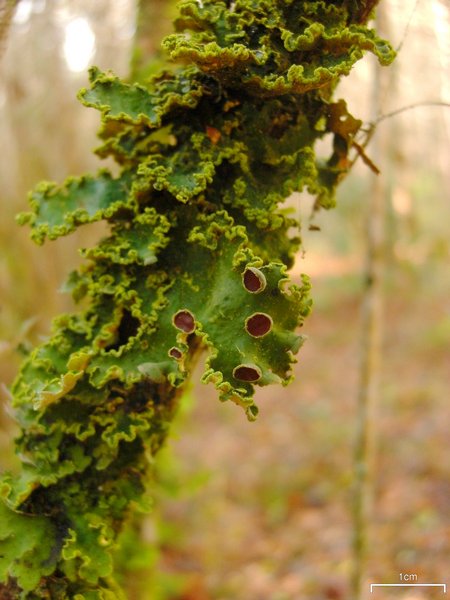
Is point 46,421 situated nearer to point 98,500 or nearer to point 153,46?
point 98,500

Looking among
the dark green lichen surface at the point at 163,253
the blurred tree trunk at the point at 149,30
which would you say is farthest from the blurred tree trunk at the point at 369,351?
the dark green lichen surface at the point at 163,253

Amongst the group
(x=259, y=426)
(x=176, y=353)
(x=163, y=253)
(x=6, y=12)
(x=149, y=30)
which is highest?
(x=259, y=426)

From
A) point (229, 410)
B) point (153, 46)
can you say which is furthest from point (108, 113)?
point (229, 410)

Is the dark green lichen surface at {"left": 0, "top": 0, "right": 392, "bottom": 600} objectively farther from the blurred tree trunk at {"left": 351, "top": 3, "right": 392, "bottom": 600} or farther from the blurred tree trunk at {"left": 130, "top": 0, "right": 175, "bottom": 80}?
the blurred tree trunk at {"left": 351, "top": 3, "right": 392, "bottom": 600}

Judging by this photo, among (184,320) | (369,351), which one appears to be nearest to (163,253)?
(184,320)

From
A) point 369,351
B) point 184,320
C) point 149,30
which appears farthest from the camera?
point 369,351

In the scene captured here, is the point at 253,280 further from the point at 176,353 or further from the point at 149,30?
the point at 149,30
